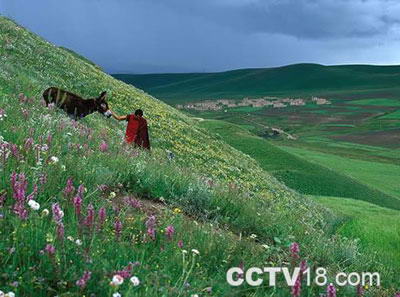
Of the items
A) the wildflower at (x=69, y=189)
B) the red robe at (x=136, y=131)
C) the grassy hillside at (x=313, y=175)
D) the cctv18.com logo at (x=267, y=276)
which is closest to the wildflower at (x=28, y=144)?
the wildflower at (x=69, y=189)

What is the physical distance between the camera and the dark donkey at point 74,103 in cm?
1543

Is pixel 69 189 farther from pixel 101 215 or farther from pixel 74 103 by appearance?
pixel 74 103

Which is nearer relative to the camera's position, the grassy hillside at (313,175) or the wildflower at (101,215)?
the wildflower at (101,215)

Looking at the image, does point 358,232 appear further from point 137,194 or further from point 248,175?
point 137,194

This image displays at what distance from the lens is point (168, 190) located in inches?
316

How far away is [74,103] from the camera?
16547mm

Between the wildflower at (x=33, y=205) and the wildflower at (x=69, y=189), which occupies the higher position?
the wildflower at (x=33, y=205)

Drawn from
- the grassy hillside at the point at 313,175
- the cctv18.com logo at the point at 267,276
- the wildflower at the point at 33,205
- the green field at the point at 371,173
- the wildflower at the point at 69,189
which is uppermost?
the wildflower at the point at 33,205

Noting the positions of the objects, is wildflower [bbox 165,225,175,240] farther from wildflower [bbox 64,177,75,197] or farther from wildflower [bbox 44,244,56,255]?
wildflower [bbox 44,244,56,255]

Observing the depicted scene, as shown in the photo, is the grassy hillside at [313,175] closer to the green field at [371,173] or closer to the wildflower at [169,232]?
the green field at [371,173]

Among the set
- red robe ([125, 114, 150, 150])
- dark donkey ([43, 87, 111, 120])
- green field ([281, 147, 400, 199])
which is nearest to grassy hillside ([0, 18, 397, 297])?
dark donkey ([43, 87, 111, 120])

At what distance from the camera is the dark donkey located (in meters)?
15.4

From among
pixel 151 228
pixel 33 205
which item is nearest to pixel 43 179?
pixel 151 228

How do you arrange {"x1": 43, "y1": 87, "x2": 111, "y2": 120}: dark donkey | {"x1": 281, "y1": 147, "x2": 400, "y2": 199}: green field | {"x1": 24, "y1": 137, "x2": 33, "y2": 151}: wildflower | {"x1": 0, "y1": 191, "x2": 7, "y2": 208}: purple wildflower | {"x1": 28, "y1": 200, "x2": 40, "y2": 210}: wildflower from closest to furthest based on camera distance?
{"x1": 28, "y1": 200, "x2": 40, "y2": 210}: wildflower
{"x1": 0, "y1": 191, "x2": 7, "y2": 208}: purple wildflower
{"x1": 24, "y1": 137, "x2": 33, "y2": 151}: wildflower
{"x1": 43, "y1": 87, "x2": 111, "y2": 120}: dark donkey
{"x1": 281, "y1": 147, "x2": 400, "y2": 199}: green field
